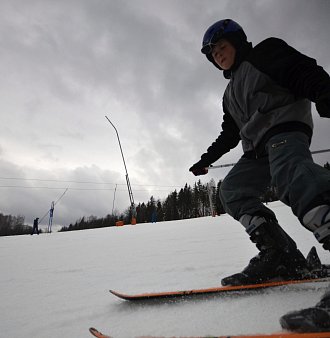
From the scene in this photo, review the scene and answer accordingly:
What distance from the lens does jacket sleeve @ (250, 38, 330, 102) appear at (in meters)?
1.15

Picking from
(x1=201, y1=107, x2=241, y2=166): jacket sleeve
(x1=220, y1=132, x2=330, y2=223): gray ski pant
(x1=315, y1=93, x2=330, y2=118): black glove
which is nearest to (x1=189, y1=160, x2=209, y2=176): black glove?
(x1=201, y1=107, x2=241, y2=166): jacket sleeve

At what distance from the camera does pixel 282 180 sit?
119cm

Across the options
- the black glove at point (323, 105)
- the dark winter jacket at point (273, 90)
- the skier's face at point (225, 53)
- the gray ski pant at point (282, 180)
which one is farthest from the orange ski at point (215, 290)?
the skier's face at point (225, 53)

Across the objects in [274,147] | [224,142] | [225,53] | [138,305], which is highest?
[225,53]

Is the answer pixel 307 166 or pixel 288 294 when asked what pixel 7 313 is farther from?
pixel 307 166

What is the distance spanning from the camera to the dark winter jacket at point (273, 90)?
125 cm

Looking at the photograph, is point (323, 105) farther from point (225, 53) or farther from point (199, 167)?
point (199, 167)

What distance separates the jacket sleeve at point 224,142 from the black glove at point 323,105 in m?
1.17

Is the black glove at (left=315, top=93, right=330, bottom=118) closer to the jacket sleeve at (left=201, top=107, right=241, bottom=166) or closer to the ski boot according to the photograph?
the ski boot

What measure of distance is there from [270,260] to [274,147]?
714 mm

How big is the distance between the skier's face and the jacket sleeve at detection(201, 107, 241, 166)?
1.66 ft

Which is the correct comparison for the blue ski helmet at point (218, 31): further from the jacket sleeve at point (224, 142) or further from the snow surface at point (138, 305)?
the snow surface at point (138, 305)

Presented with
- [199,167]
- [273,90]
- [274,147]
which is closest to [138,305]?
[274,147]

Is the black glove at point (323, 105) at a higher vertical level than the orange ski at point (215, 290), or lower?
higher
